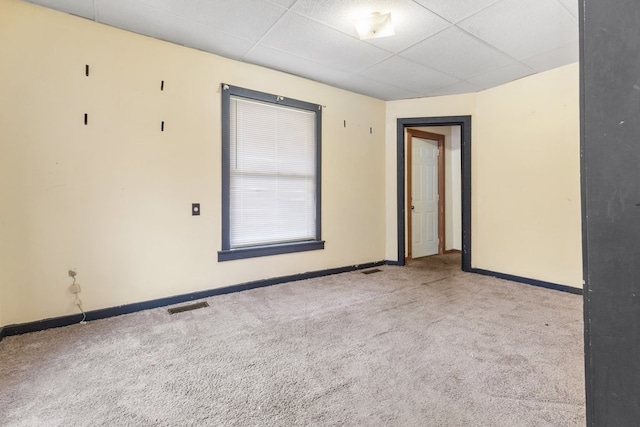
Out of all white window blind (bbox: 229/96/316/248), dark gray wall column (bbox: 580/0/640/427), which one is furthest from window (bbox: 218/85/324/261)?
dark gray wall column (bbox: 580/0/640/427)

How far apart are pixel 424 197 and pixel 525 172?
6.20ft

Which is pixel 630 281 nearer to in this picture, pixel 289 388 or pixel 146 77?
pixel 289 388

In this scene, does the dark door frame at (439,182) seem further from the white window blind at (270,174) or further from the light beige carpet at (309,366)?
the light beige carpet at (309,366)

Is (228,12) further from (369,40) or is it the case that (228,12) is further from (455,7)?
(455,7)

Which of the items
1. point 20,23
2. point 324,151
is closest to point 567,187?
point 324,151

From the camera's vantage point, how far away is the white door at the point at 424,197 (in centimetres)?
509

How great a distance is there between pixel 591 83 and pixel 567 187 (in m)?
3.33

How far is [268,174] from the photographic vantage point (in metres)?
3.36

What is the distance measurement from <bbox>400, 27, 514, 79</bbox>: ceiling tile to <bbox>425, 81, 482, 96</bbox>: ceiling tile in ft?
1.08

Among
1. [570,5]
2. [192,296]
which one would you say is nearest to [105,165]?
[192,296]

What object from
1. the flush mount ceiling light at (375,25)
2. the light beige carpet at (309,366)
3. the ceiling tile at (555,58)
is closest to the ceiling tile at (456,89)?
the ceiling tile at (555,58)

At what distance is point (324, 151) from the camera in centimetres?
378

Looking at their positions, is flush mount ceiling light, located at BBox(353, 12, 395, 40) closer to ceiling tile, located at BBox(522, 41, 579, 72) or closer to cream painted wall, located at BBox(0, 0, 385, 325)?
cream painted wall, located at BBox(0, 0, 385, 325)

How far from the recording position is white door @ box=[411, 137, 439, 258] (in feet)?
16.7
